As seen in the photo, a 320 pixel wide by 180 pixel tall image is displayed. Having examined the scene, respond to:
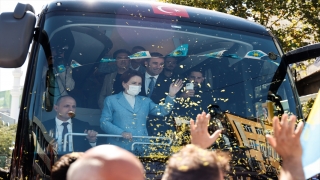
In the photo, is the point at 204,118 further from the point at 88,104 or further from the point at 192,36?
the point at 192,36

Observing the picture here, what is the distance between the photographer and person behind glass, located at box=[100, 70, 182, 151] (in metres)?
3.71

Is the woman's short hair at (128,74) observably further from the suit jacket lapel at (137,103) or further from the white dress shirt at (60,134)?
the white dress shirt at (60,134)

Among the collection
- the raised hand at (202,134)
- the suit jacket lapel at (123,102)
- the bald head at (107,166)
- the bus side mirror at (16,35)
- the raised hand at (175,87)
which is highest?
the bus side mirror at (16,35)

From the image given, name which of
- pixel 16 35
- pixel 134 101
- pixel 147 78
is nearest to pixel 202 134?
pixel 134 101

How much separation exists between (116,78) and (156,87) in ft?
1.03

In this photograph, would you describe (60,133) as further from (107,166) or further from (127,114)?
(107,166)

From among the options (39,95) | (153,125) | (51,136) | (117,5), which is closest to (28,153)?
(51,136)

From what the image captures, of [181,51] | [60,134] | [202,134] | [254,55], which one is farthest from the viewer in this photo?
[254,55]

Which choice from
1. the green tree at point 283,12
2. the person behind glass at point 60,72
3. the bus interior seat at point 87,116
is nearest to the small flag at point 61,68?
the person behind glass at point 60,72

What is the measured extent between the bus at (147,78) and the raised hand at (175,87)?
3 cm

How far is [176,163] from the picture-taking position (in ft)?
5.98

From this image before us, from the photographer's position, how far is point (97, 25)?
4.29 metres

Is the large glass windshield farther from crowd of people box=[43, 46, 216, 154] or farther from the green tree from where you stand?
the green tree

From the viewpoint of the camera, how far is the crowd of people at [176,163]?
5.06 ft
